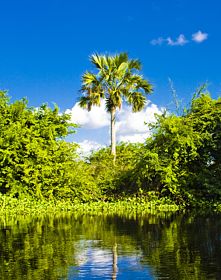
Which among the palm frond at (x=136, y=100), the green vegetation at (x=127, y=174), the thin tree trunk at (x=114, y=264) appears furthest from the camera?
the palm frond at (x=136, y=100)

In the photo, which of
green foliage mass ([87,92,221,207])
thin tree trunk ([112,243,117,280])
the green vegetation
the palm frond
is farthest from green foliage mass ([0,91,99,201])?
thin tree trunk ([112,243,117,280])

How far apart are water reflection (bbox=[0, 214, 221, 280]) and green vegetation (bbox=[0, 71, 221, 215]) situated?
6906 millimetres

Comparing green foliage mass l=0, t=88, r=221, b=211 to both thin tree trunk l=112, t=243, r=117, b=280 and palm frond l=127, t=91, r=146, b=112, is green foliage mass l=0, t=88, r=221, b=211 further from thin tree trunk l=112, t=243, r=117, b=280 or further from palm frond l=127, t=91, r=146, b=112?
thin tree trunk l=112, t=243, r=117, b=280

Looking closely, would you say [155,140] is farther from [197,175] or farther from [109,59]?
[109,59]

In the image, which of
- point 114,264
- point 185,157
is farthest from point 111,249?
point 185,157

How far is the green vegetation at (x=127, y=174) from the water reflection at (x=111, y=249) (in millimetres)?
6906

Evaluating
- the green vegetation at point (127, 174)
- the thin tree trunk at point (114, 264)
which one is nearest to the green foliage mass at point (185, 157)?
the green vegetation at point (127, 174)

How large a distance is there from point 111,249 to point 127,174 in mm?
15600

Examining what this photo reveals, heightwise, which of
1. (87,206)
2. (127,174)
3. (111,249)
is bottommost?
(111,249)

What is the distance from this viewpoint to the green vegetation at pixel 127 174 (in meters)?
24.3

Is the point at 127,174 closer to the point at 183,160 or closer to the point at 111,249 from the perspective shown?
the point at 183,160

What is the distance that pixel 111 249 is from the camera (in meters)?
10.9

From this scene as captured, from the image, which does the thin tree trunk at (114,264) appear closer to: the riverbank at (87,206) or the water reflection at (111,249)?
the water reflection at (111,249)

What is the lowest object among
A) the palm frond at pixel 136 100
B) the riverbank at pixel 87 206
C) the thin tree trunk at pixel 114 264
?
the thin tree trunk at pixel 114 264
